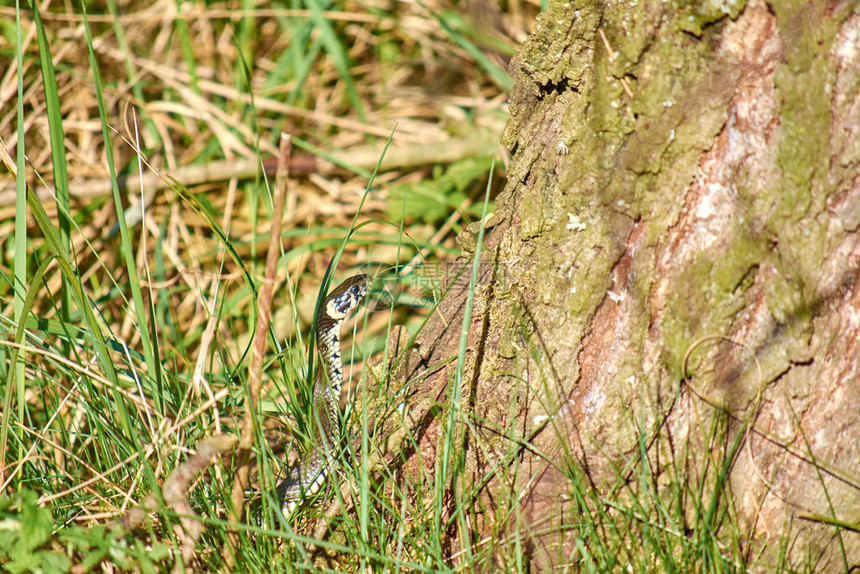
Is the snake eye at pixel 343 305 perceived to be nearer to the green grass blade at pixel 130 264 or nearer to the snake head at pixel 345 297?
the snake head at pixel 345 297

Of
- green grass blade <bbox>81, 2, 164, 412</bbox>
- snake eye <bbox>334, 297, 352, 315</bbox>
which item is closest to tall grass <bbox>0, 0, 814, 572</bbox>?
green grass blade <bbox>81, 2, 164, 412</bbox>

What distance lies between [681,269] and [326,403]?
3.88ft

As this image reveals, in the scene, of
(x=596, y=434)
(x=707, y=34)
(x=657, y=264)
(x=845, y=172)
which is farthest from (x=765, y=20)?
(x=596, y=434)

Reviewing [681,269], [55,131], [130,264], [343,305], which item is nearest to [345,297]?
[343,305]

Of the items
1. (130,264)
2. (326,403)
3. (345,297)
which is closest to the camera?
(130,264)

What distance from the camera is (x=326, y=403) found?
2.03 metres

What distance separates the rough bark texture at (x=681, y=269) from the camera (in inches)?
49.2

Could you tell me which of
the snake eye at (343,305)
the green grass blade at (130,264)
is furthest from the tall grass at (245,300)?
the snake eye at (343,305)

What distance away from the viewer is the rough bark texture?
1250mm

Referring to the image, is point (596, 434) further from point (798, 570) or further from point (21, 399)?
point (21, 399)

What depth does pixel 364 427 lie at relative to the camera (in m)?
1.38

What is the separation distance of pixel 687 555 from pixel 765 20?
1.11m

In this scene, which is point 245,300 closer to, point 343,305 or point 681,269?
point 343,305

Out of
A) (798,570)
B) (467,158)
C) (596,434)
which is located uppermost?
(467,158)
